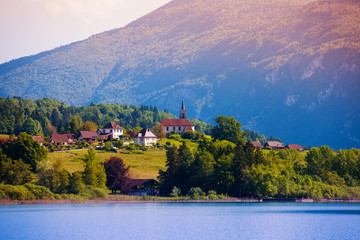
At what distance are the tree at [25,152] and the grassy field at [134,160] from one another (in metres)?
13.9

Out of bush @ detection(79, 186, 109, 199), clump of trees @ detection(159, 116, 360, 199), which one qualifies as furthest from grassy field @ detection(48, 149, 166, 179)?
bush @ detection(79, 186, 109, 199)

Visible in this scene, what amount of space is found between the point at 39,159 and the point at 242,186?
45.5 m

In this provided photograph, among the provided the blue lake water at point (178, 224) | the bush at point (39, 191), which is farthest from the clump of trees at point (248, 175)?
the bush at point (39, 191)

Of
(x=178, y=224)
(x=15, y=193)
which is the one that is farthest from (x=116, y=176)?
(x=178, y=224)

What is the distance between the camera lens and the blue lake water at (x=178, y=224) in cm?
6219

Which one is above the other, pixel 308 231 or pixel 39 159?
pixel 39 159

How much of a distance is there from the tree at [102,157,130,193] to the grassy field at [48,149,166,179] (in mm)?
15080

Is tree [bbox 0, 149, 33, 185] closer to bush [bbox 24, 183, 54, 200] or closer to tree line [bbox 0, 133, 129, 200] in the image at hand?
tree line [bbox 0, 133, 129, 200]

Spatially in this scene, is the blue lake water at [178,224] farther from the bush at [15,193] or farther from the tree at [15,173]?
the tree at [15,173]

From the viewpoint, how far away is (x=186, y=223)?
243 ft

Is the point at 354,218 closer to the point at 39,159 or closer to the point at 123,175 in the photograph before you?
the point at 123,175

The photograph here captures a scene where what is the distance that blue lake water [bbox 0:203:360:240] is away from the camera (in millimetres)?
62188

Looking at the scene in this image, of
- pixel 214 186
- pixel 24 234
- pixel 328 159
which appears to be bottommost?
pixel 24 234

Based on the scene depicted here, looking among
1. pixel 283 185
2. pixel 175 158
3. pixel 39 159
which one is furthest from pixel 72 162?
pixel 283 185
